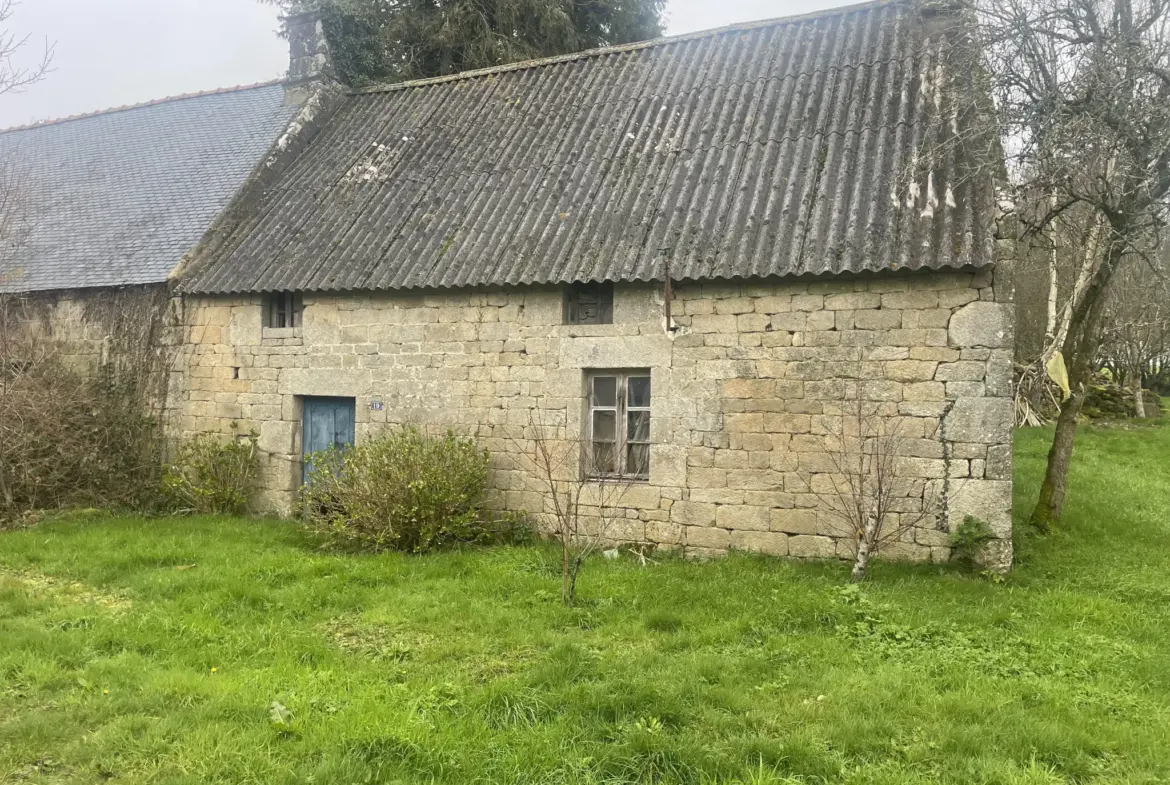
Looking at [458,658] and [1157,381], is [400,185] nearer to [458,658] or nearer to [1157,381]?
[458,658]

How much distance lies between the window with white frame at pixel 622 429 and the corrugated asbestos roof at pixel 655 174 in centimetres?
118

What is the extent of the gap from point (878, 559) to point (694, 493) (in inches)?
72.3

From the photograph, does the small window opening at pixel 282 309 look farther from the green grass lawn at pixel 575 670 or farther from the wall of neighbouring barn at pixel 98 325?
Answer: the green grass lawn at pixel 575 670

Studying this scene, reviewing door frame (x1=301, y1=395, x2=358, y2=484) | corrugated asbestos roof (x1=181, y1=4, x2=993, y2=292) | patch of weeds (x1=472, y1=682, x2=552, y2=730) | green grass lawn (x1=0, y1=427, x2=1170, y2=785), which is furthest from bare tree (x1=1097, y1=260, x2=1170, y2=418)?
patch of weeds (x1=472, y1=682, x2=552, y2=730)

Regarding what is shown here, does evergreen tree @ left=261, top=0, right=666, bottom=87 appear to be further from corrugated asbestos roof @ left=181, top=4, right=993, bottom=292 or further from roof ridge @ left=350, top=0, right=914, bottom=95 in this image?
corrugated asbestos roof @ left=181, top=4, right=993, bottom=292

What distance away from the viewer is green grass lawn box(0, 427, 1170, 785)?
12.8 ft

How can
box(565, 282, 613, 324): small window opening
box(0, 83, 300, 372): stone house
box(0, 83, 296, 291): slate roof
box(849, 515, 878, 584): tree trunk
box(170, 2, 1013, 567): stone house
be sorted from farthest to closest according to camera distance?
box(0, 83, 296, 291): slate roof, box(0, 83, 300, 372): stone house, box(565, 282, 613, 324): small window opening, box(170, 2, 1013, 567): stone house, box(849, 515, 878, 584): tree trunk

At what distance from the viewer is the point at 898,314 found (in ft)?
23.8

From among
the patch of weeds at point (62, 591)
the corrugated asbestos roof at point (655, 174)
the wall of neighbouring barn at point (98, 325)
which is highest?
the corrugated asbestos roof at point (655, 174)

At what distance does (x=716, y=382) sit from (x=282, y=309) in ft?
19.7

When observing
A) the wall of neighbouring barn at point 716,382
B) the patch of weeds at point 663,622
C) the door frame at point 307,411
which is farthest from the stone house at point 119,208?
the patch of weeds at point 663,622

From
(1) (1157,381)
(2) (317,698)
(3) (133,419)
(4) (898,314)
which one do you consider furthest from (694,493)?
(1) (1157,381)

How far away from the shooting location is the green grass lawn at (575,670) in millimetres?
3904

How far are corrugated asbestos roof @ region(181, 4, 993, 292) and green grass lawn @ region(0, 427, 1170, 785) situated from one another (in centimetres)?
309
